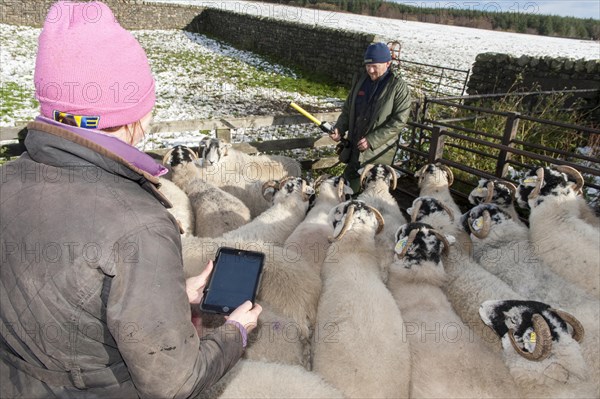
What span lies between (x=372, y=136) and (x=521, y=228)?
6.91 ft

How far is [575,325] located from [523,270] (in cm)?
121

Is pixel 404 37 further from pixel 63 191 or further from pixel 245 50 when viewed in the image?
pixel 63 191

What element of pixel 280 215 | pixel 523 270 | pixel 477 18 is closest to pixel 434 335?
pixel 523 270

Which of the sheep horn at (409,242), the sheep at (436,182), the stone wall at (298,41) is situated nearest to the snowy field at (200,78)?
the stone wall at (298,41)

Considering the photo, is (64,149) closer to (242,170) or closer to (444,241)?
(444,241)

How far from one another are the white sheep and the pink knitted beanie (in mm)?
2822

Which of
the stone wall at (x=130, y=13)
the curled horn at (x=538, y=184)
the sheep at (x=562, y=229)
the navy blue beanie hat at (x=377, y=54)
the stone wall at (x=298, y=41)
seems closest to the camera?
the sheep at (x=562, y=229)

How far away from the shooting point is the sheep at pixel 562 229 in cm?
375

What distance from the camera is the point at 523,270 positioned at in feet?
13.1

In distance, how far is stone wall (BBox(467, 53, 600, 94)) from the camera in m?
9.79

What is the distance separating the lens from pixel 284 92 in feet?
47.4

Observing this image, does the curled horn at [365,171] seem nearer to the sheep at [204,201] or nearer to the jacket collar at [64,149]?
the sheep at [204,201]

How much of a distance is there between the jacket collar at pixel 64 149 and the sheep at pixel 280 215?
289 cm

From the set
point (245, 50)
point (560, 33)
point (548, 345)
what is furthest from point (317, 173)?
point (560, 33)
